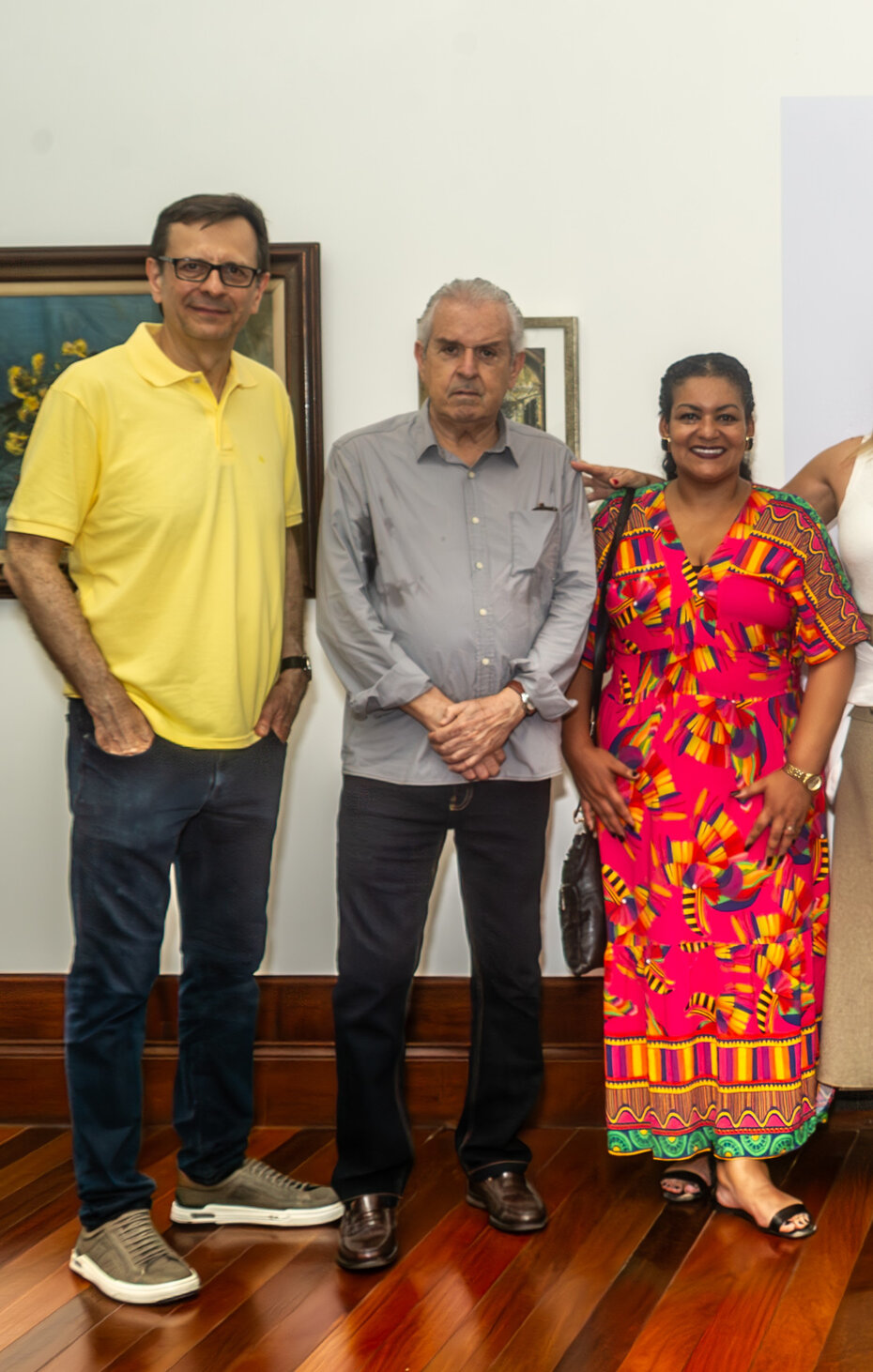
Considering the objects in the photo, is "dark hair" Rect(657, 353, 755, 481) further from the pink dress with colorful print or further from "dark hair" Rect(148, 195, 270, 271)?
"dark hair" Rect(148, 195, 270, 271)

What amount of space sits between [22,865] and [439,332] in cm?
161

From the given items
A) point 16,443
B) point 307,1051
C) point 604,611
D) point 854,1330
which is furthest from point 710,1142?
point 16,443

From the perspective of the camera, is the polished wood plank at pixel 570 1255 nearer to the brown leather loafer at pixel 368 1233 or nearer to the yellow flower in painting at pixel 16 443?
the brown leather loafer at pixel 368 1233

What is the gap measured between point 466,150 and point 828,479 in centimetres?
106

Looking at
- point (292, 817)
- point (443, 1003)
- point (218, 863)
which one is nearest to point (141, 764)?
point (218, 863)

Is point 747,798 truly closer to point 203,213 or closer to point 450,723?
point 450,723

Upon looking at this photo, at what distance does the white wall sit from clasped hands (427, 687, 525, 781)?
0.87 meters

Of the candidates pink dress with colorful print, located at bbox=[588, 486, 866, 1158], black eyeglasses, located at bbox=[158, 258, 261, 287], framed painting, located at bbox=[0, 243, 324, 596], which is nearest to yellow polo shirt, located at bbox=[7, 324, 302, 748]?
black eyeglasses, located at bbox=[158, 258, 261, 287]

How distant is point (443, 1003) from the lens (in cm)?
287

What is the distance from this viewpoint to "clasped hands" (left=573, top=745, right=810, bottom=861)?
7.43 ft

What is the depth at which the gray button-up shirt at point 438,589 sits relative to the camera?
7.11ft

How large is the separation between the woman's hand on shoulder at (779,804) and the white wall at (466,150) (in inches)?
31.7

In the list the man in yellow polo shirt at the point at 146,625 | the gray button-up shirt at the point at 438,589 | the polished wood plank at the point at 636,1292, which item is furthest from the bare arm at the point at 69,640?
the polished wood plank at the point at 636,1292

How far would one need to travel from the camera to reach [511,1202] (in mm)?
2283
